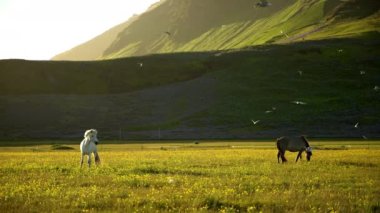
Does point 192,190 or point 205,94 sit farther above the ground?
point 205,94

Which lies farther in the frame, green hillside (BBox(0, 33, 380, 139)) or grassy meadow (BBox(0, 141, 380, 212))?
green hillside (BBox(0, 33, 380, 139))

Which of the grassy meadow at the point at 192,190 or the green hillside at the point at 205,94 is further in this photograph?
the green hillside at the point at 205,94

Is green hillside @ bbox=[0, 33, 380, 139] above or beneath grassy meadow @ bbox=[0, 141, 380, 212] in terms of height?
above

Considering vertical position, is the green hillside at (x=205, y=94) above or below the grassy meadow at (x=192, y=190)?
above

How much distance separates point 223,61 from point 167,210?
Answer: 161m

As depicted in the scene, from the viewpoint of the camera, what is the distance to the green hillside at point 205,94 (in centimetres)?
11931

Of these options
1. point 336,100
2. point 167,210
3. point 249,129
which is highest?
point 336,100

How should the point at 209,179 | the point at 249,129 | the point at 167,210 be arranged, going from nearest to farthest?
the point at 167,210
the point at 209,179
the point at 249,129

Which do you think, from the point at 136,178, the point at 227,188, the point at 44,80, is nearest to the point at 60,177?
the point at 136,178

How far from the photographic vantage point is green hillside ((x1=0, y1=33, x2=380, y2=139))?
391 feet

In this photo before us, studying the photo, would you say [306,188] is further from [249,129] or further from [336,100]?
[336,100]

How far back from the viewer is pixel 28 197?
747 inches

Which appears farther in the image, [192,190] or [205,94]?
[205,94]

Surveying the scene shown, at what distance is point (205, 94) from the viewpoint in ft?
481
